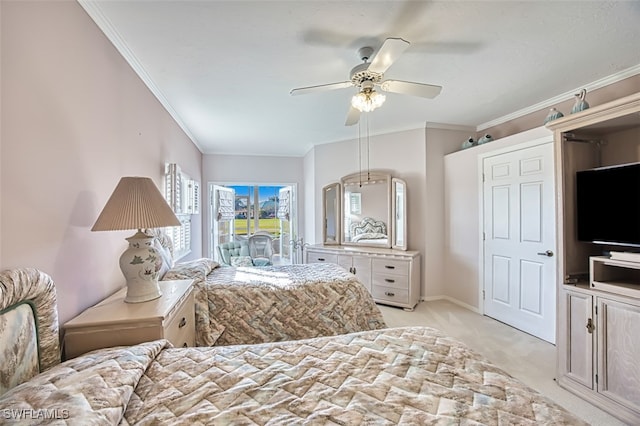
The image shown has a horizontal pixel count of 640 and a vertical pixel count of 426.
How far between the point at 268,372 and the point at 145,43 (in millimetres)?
2283

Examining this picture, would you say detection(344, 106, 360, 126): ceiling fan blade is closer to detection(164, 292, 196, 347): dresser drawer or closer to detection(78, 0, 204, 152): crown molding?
detection(78, 0, 204, 152): crown molding

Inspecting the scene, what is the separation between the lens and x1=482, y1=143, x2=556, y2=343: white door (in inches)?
115

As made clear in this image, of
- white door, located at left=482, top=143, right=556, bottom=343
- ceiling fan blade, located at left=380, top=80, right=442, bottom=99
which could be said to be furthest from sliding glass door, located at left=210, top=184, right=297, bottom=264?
ceiling fan blade, located at left=380, top=80, right=442, bottom=99

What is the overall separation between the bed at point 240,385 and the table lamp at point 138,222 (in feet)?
1.49

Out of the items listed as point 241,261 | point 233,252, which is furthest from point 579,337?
point 233,252

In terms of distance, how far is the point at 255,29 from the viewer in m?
1.87

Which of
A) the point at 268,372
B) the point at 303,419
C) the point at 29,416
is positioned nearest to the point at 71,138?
the point at 29,416

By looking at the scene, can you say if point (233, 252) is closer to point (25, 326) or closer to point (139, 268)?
point (139, 268)

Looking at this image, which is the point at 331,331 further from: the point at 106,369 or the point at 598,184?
the point at 598,184

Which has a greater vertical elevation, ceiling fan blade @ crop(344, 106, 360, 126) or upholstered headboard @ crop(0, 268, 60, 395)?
ceiling fan blade @ crop(344, 106, 360, 126)

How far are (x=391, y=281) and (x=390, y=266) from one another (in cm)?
21

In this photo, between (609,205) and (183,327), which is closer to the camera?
(183,327)

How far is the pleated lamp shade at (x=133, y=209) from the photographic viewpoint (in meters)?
1.47

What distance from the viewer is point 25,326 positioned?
1.01 m
